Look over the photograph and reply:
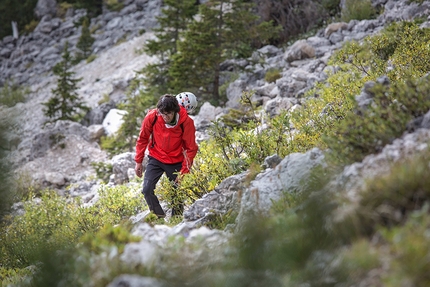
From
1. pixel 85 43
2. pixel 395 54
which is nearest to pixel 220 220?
pixel 395 54

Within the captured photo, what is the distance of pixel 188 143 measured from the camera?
616 cm

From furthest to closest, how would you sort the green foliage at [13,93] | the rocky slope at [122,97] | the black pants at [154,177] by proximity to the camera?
the green foliage at [13,93] → the black pants at [154,177] → the rocky slope at [122,97]

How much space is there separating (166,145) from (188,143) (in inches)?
12.5

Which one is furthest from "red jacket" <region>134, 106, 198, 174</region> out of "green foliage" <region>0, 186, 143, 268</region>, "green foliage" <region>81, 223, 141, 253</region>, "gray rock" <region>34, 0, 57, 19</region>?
"gray rock" <region>34, 0, 57, 19</region>

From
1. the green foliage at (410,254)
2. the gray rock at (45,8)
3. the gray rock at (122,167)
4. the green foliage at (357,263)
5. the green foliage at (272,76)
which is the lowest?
the gray rock at (45,8)

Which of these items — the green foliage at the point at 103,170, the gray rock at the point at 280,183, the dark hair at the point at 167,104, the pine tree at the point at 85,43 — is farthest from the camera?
the pine tree at the point at 85,43

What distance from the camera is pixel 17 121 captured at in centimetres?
464

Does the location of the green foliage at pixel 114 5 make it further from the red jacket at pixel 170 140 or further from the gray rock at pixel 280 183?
the gray rock at pixel 280 183

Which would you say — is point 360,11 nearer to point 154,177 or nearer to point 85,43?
point 154,177

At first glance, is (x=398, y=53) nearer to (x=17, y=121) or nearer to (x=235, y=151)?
(x=235, y=151)

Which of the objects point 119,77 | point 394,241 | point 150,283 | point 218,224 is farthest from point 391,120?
point 119,77

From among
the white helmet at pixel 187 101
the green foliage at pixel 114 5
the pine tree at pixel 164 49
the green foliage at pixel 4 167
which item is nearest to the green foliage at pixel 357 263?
the green foliage at pixel 4 167

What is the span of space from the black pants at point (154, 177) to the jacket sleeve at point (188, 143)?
0.24 metres

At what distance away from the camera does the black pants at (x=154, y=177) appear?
20.4ft
